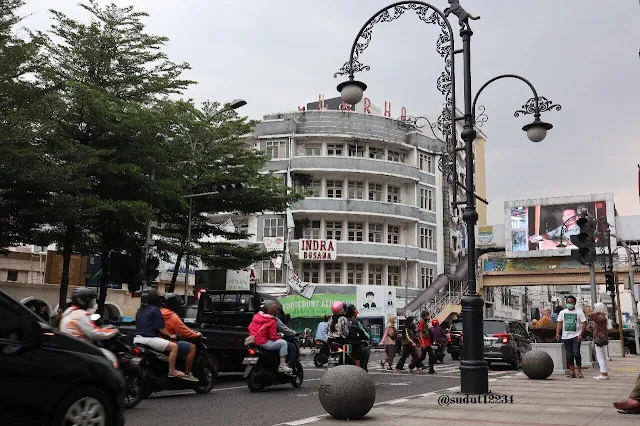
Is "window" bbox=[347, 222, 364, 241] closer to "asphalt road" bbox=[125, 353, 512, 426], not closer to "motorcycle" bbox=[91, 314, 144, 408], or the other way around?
"asphalt road" bbox=[125, 353, 512, 426]

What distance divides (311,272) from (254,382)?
121 ft

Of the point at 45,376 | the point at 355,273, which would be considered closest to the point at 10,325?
the point at 45,376

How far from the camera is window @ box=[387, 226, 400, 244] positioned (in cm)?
5194

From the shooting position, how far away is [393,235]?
2060 inches

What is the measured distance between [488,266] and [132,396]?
5187 centimetres

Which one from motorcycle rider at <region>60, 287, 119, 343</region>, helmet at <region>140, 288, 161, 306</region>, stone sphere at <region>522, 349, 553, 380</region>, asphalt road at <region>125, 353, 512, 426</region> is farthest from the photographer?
stone sphere at <region>522, 349, 553, 380</region>

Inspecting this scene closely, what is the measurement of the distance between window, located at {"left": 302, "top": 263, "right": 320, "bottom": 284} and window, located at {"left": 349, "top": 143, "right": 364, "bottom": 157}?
8.89m

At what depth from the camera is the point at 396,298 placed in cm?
4716

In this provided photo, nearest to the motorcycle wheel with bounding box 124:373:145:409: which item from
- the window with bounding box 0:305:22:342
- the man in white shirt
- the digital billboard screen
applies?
the window with bounding box 0:305:22:342

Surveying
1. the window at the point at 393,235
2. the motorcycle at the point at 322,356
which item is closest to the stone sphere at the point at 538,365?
the motorcycle at the point at 322,356

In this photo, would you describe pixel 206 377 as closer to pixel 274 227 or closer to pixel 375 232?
pixel 274 227

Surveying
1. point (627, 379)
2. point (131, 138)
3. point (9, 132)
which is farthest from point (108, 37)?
point (627, 379)

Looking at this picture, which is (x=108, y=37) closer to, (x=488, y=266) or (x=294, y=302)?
(x=294, y=302)

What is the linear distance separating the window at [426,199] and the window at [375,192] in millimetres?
3770
